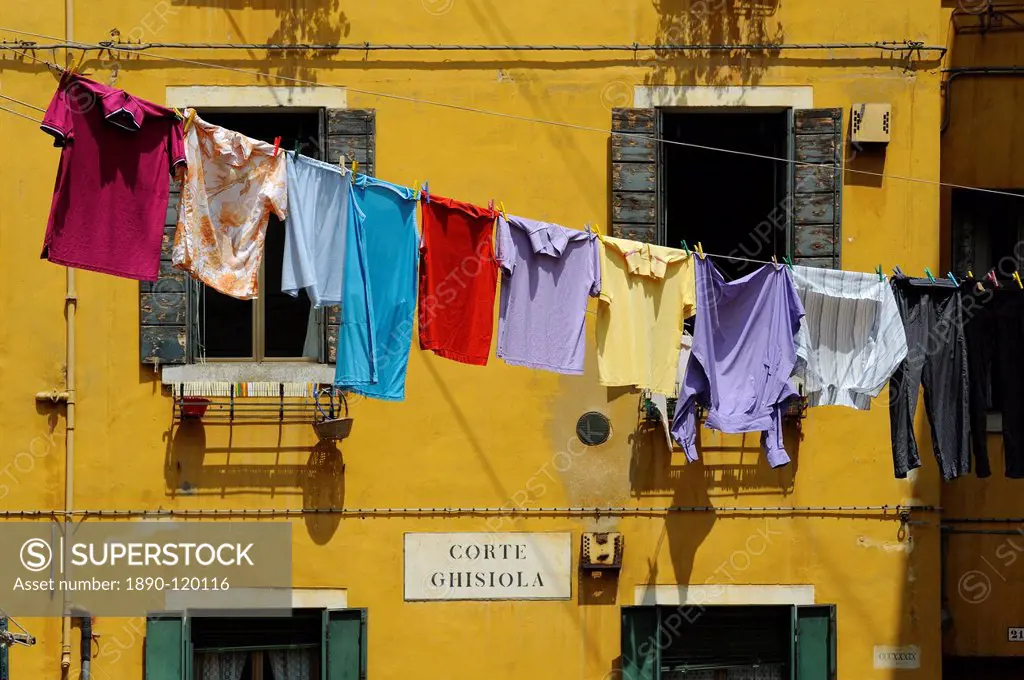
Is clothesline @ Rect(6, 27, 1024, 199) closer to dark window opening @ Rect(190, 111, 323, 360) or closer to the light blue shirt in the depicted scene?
dark window opening @ Rect(190, 111, 323, 360)

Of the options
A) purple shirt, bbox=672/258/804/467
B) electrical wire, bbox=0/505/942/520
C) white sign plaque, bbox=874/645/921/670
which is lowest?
white sign plaque, bbox=874/645/921/670

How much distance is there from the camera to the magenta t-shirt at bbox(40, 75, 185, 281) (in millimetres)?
8688

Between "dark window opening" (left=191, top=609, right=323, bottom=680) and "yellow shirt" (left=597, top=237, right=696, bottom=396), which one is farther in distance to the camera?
"dark window opening" (left=191, top=609, right=323, bottom=680)

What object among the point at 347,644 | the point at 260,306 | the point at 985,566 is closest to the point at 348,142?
the point at 260,306

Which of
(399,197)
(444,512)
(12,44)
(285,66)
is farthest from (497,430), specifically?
(12,44)

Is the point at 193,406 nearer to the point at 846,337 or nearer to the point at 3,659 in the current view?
the point at 3,659

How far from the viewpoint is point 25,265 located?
11.1 metres

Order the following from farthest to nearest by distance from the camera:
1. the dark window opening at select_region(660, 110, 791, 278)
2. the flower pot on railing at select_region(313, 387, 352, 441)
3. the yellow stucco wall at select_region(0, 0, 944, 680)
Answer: the dark window opening at select_region(660, 110, 791, 278) → the yellow stucco wall at select_region(0, 0, 944, 680) → the flower pot on railing at select_region(313, 387, 352, 441)

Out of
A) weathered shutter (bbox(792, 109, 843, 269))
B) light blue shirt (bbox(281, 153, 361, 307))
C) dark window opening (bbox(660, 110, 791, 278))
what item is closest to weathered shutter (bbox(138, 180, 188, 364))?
light blue shirt (bbox(281, 153, 361, 307))

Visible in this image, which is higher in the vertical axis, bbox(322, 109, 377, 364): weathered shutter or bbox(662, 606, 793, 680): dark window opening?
bbox(322, 109, 377, 364): weathered shutter

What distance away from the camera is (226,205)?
915cm

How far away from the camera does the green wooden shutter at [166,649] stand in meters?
10.9

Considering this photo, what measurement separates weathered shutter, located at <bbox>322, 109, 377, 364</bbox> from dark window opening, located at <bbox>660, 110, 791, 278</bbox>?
230 centimetres

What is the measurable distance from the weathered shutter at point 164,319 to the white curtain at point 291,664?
2.36m
